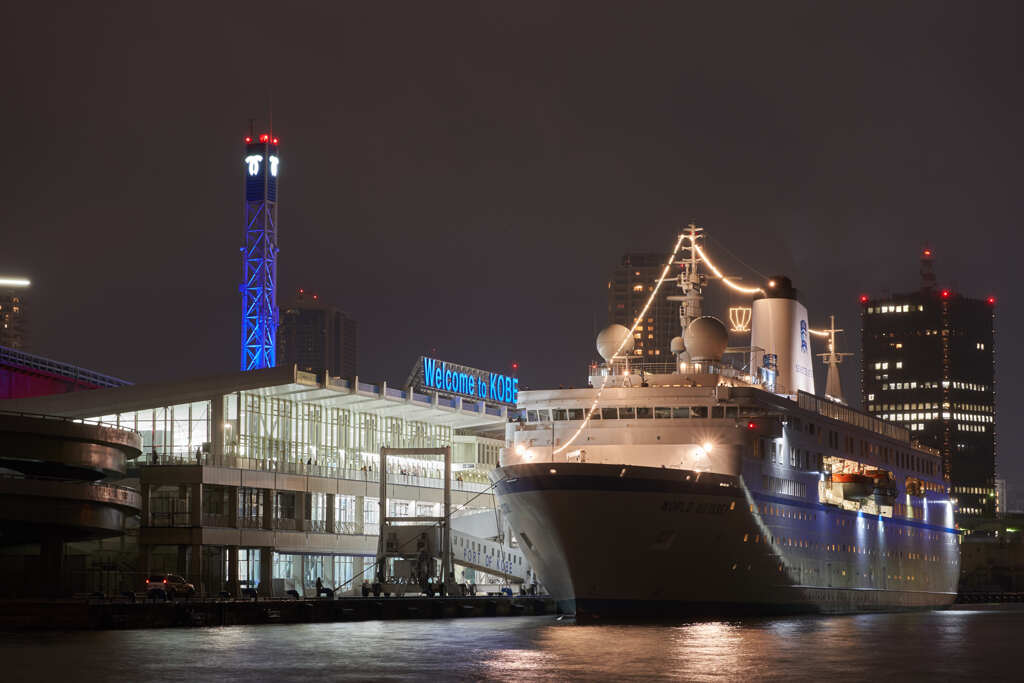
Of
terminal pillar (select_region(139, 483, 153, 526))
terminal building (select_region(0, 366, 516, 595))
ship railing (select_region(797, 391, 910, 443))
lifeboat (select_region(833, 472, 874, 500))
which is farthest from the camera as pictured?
terminal building (select_region(0, 366, 516, 595))

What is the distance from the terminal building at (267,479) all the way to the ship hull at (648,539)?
48.3 ft

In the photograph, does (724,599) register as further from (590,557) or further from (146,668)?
(146,668)

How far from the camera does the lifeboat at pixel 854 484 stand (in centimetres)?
7819

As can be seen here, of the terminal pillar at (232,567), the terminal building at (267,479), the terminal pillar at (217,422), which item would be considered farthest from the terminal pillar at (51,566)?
the terminal pillar at (217,422)

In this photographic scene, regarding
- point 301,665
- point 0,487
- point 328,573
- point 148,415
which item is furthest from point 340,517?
point 301,665

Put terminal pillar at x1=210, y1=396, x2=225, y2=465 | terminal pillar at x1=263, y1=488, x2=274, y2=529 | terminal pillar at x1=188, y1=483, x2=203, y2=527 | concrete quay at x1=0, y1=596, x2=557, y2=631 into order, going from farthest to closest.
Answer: terminal pillar at x1=210, y1=396, x2=225, y2=465, terminal pillar at x1=263, y1=488, x2=274, y2=529, terminal pillar at x1=188, y1=483, x2=203, y2=527, concrete quay at x1=0, y1=596, x2=557, y2=631

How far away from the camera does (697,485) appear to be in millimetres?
62438

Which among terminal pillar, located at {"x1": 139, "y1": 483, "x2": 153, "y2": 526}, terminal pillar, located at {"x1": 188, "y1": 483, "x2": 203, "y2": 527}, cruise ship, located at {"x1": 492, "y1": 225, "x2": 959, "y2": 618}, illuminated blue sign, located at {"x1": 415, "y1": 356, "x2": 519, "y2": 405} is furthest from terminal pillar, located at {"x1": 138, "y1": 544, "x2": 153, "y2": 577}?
illuminated blue sign, located at {"x1": 415, "y1": 356, "x2": 519, "y2": 405}

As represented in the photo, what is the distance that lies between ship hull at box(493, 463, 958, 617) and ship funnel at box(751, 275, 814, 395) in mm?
17630

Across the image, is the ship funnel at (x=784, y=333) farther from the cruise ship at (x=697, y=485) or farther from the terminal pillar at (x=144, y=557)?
the terminal pillar at (x=144, y=557)

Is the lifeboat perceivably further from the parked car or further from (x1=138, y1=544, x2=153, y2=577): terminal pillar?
(x1=138, y1=544, x2=153, y2=577): terminal pillar

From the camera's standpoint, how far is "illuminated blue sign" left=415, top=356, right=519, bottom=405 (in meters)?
111

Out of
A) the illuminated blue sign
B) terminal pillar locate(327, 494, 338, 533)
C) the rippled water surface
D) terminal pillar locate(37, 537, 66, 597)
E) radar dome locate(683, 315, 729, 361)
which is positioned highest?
the illuminated blue sign

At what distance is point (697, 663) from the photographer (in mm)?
41750
